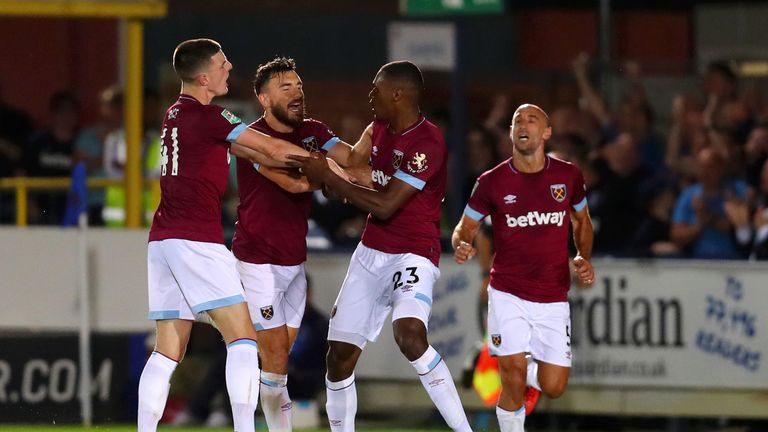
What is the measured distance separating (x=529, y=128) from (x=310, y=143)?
52.1 inches

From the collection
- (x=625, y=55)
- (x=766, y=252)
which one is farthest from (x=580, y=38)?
(x=766, y=252)

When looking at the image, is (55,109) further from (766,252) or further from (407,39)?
(766,252)

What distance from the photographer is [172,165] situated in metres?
10.1

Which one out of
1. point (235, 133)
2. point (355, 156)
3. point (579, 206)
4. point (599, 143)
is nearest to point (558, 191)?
point (579, 206)

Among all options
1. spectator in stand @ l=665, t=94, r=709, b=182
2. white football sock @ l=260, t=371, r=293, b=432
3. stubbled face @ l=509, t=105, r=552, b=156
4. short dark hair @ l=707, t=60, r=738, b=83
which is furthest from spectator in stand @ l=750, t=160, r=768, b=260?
white football sock @ l=260, t=371, r=293, b=432

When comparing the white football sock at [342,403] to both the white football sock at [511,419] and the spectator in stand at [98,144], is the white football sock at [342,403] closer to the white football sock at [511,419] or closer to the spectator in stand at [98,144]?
the white football sock at [511,419]

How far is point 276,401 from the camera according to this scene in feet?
36.3

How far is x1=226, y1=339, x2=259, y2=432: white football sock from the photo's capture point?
Answer: 1011 cm

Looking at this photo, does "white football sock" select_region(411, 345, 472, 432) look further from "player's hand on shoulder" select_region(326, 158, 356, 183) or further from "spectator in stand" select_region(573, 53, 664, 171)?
"spectator in stand" select_region(573, 53, 664, 171)

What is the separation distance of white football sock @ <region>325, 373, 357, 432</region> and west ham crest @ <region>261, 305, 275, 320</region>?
0.51 m

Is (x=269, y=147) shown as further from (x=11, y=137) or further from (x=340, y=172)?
(x=11, y=137)

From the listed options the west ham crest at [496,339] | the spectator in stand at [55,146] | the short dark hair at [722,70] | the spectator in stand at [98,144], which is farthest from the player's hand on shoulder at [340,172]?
the spectator in stand at [55,146]

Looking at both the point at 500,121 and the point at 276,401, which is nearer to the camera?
the point at 276,401

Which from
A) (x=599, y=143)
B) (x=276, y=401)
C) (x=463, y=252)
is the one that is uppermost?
(x=599, y=143)
